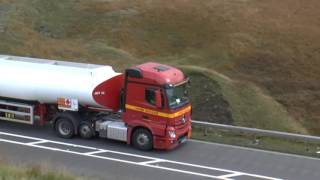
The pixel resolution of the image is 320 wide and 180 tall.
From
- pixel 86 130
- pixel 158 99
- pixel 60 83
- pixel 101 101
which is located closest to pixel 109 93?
pixel 101 101

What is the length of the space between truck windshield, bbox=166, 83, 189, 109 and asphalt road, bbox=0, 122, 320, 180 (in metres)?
1.49


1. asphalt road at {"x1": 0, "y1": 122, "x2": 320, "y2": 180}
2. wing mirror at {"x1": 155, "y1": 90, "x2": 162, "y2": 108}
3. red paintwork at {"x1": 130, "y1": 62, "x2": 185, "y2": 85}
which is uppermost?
red paintwork at {"x1": 130, "y1": 62, "x2": 185, "y2": 85}

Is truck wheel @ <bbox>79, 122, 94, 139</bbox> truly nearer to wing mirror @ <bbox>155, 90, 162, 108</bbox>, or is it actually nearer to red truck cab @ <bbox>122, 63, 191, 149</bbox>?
red truck cab @ <bbox>122, 63, 191, 149</bbox>

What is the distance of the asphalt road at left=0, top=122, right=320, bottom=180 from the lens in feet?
58.7

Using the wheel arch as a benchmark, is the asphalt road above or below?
below

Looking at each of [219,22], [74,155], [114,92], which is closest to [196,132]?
[114,92]

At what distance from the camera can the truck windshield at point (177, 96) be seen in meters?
19.8

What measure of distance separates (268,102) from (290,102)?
1379 mm

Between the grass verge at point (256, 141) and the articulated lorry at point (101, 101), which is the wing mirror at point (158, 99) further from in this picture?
the grass verge at point (256, 141)

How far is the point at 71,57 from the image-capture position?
3088 centimetres

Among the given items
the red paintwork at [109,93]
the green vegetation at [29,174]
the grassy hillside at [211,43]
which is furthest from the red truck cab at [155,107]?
the green vegetation at [29,174]

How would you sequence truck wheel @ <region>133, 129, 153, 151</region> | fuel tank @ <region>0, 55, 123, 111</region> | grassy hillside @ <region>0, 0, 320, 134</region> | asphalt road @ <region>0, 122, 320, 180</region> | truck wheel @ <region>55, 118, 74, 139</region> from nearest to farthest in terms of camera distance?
asphalt road @ <region>0, 122, 320, 180</region>
truck wheel @ <region>133, 129, 153, 151</region>
fuel tank @ <region>0, 55, 123, 111</region>
truck wheel @ <region>55, 118, 74, 139</region>
grassy hillside @ <region>0, 0, 320, 134</region>

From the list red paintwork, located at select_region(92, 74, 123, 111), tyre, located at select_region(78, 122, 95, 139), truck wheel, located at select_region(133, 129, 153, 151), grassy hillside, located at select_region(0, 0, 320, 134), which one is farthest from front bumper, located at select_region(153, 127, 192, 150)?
grassy hillside, located at select_region(0, 0, 320, 134)

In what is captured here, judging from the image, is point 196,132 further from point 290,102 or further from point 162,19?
point 162,19
